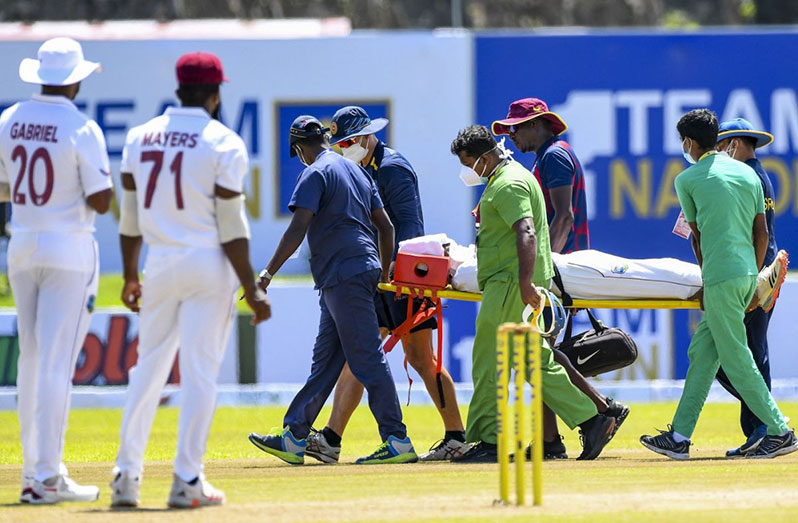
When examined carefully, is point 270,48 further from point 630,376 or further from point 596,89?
point 630,376

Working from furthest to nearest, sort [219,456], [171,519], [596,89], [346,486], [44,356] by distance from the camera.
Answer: [596,89] → [219,456] → [346,486] → [44,356] → [171,519]

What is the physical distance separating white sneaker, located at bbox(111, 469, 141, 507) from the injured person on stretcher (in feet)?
10.6

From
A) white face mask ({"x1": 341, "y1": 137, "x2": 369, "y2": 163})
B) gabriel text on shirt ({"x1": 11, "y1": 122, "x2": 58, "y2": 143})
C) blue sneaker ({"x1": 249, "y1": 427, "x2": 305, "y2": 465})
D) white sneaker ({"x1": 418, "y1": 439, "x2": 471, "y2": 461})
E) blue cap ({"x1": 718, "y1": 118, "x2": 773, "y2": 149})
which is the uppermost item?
gabriel text on shirt ({"x1": 11, "y1": 122, "x2": 58, "y2": 143})

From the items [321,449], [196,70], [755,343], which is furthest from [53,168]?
[755,343]

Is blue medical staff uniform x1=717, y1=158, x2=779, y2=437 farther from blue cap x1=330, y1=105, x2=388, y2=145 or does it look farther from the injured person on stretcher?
blue cap x1=330, y1=105, x2=388, y2=145

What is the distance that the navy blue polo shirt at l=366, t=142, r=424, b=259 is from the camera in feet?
33.4

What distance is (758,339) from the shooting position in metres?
10.0

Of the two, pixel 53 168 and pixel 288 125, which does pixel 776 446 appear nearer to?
pixel 53 168

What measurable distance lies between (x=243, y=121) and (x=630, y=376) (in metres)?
7.28

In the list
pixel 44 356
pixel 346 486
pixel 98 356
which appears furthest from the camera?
pixel 98 356

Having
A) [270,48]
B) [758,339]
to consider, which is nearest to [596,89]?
[270,48]

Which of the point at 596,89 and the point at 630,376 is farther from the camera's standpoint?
the point at 596,89

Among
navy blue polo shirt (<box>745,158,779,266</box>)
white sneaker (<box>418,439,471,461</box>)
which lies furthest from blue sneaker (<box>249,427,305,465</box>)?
navy blue polo shirt (<box>745,158,779,266</box>)

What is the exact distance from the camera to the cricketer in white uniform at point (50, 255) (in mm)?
7340
